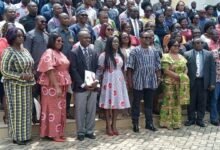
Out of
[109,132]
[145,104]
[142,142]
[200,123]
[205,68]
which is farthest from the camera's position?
[200,123]

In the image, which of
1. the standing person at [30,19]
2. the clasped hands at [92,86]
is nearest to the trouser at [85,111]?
the clasped hands at [92,86]

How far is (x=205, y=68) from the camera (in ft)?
28.9

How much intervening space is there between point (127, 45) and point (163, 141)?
199 cm

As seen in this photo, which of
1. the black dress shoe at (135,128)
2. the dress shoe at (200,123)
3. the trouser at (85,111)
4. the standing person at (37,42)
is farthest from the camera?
the dress shoe at (200,123)

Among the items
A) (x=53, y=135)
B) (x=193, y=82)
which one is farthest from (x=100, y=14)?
(x=53, y=135)

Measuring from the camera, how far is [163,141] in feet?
25.4

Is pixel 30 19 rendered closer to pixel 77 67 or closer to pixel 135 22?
pixel 77 67

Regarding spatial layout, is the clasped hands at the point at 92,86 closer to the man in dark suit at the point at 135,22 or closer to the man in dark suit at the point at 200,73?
the man in dark suit at the point at 200,73

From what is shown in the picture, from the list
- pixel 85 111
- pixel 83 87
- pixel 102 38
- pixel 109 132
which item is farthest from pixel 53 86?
pixel 102 38

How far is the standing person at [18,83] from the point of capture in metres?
6.93

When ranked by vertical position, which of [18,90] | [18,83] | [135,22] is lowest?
[18,90]

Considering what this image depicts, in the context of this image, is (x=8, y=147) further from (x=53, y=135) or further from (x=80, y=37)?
(x=80, y=37)

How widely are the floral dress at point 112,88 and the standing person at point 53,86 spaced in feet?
2.56

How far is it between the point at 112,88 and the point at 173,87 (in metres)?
1.46
